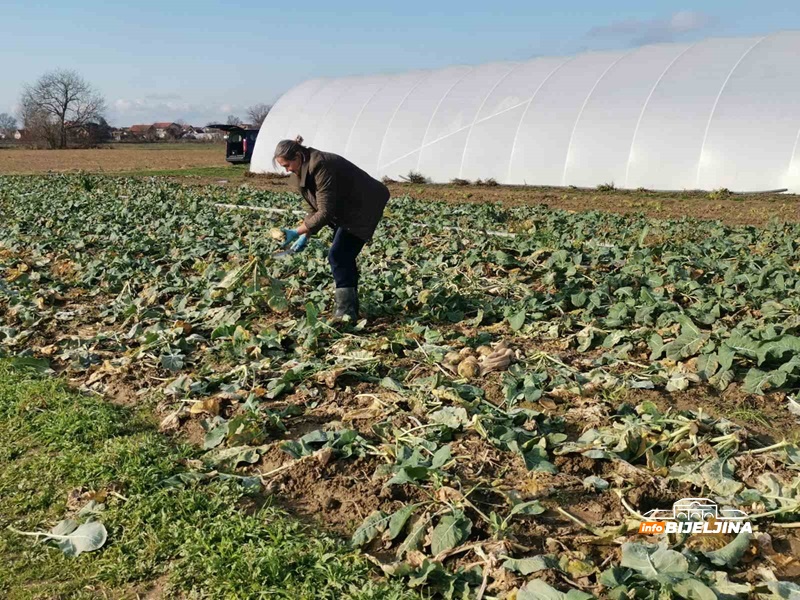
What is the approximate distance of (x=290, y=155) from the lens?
558 centimetres

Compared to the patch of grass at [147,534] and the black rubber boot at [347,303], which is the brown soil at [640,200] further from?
the patch of grass at [147,534]

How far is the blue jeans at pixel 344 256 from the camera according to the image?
5.97m

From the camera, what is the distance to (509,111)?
64.3 ft

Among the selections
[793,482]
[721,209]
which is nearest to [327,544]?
[793,482]

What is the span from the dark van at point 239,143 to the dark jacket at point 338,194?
28.7 m

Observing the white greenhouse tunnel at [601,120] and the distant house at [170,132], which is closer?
the white greenhouse tunnel at [601,120]

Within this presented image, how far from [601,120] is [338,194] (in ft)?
44.8

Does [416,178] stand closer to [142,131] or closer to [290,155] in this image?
[290,155]

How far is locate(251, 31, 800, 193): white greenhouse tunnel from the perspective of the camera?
51.7ft

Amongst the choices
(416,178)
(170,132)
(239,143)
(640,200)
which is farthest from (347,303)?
(170,132)

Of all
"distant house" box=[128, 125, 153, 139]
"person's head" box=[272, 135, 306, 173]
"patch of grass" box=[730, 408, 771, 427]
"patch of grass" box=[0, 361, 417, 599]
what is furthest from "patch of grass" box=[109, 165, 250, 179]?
"distant house" box=[128, 125, 153, 139]

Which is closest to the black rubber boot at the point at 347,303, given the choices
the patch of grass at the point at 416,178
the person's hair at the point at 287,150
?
the person's hair at the point at 287,150

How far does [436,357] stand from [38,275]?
17.5ft

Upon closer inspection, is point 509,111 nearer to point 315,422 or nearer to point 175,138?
point 315,422
